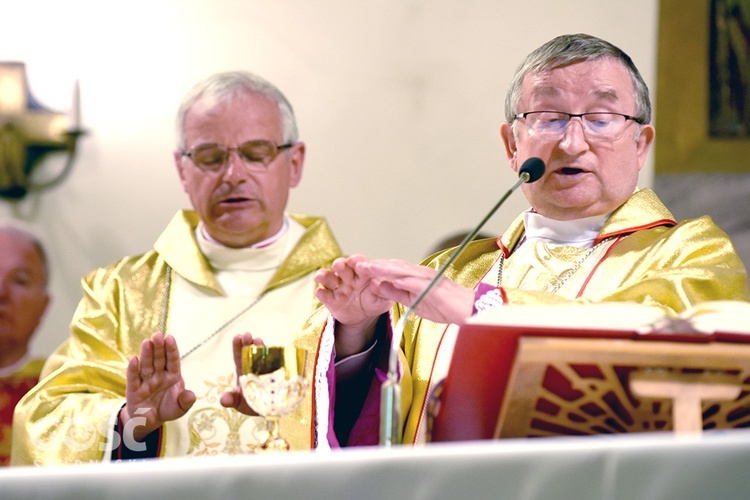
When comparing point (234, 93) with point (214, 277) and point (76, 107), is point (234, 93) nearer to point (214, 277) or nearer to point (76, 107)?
point (214, 277)

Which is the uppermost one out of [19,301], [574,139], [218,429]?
[574,139]

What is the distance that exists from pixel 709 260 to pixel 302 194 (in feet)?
9.24

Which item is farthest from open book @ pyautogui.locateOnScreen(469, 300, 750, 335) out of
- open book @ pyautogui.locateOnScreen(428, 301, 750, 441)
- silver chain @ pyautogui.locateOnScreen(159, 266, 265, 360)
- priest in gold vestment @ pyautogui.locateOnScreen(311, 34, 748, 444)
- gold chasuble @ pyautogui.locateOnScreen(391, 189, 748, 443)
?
silver chain @ pyautogui.locateOnScreen(159, 266, 265, 360)

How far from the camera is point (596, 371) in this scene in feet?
6.23

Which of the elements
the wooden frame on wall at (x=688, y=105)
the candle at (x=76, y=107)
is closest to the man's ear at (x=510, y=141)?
the wooden frame on wall at (x=688, y=105)

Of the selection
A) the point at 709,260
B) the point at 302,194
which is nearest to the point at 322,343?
the point at 709,260

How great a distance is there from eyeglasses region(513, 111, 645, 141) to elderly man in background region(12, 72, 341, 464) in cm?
152

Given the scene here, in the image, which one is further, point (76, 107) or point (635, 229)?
point (76, 107)

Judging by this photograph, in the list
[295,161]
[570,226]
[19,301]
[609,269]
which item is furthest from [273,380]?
[19,301]

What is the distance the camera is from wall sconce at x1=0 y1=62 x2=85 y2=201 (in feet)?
17.1

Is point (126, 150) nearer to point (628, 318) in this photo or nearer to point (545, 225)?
point (545, 225)

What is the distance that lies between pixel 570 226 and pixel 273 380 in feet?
3.96

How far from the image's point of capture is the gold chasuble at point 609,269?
265 centimetres

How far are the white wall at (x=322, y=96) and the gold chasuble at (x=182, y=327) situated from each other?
778 mm
